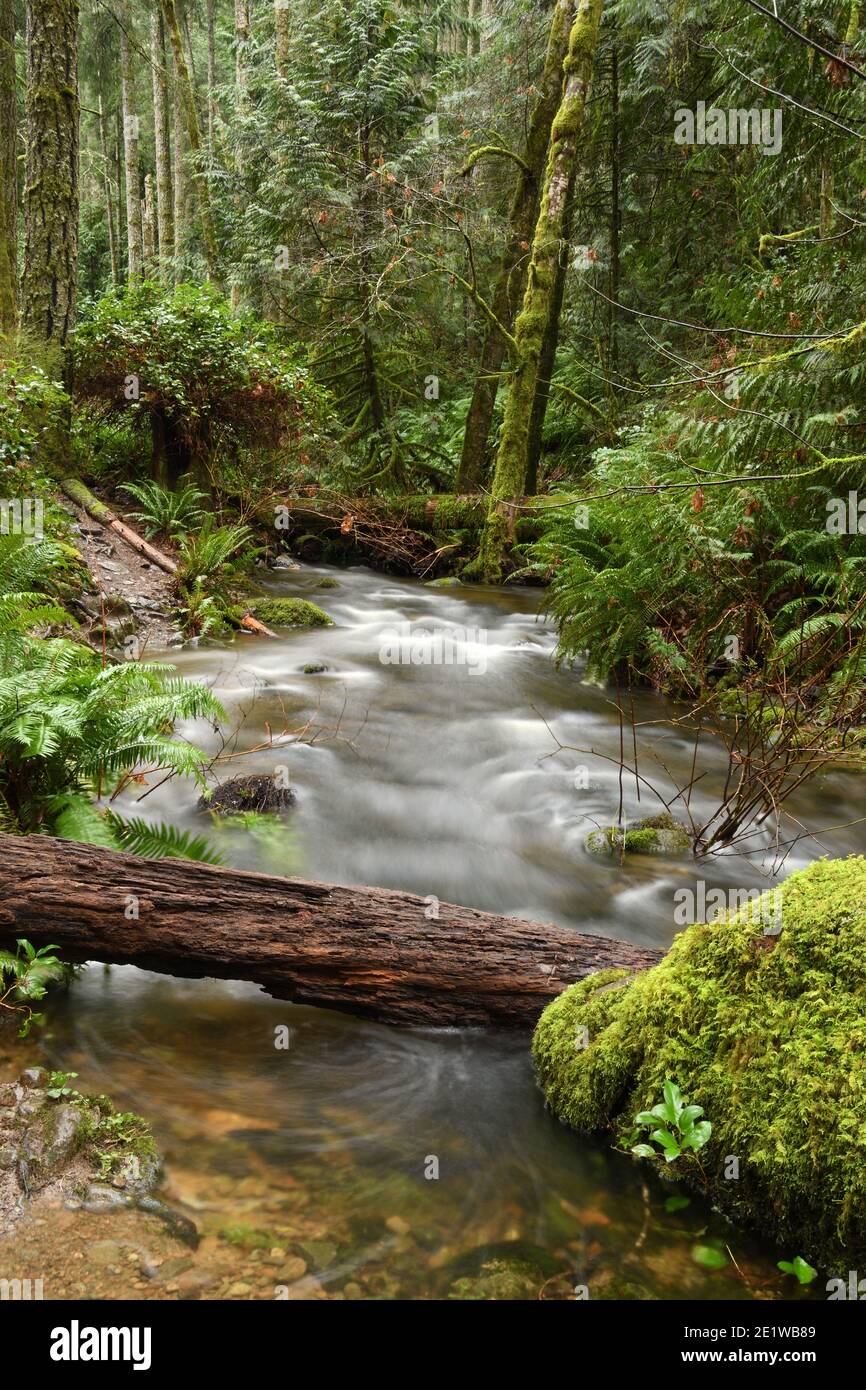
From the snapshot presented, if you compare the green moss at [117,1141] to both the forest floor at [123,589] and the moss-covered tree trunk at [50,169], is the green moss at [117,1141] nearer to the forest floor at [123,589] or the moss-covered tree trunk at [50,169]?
the forest floor at [123,589]

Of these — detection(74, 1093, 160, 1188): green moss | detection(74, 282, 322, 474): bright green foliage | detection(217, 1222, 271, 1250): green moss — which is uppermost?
detection(74, 282, 322, 474): bright green foliage

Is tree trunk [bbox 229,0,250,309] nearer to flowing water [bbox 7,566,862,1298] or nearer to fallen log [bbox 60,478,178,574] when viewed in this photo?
fallen log [bbox 60,478,178,574]

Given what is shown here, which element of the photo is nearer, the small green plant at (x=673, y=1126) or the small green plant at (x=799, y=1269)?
the small green plant at (x=799, y=1269)

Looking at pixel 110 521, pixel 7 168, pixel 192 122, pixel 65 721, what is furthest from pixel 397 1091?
pixel 192 122

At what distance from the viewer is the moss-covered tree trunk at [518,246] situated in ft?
42.7

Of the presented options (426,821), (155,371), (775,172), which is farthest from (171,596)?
(775,172)

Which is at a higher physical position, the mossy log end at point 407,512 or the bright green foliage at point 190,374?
the bright green foliage at point 190,374

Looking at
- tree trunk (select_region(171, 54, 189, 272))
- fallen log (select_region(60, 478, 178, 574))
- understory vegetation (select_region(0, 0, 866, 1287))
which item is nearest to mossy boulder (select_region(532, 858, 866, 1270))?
understory vegetation (select_region(0, 0, 866, 1287))

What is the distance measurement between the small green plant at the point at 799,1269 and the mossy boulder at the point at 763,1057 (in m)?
0.04

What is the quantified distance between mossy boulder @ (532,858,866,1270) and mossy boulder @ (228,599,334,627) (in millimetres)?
7539

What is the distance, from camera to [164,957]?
321 centimetres

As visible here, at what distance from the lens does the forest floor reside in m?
8.30

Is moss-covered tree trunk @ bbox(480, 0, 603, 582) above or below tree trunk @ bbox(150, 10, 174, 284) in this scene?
below

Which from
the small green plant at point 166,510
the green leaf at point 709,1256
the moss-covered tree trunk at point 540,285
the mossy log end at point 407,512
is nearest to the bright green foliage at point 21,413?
the small green plant at point 166,510
